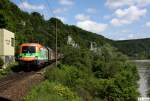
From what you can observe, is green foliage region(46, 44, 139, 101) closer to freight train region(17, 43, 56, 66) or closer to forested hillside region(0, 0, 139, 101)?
forested hillside region(0, 0, 139, 101)

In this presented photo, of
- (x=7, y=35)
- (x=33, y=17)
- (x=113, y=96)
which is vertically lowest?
(x=113, y=96)

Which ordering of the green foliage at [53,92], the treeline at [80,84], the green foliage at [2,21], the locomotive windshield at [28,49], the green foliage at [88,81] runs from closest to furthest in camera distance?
the green foliage at [53,92] → the treeline at [80,84] → the green foliage at [88,81] → the locomotive windshield at [28,49] → the green foliage at [2,21]

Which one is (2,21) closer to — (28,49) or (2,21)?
(2,21)

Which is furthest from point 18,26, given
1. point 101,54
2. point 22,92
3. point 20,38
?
point 22,92

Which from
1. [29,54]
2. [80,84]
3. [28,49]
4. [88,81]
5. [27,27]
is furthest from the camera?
[27,27]

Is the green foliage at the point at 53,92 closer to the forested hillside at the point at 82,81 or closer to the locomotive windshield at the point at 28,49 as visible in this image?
the forested hillside at the point at 82,81

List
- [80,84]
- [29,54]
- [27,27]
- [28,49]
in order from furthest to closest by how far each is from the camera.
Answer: [27,27], [28,49], [29,54], [80,84]

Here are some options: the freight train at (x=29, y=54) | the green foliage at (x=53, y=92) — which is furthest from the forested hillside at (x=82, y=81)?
the freight train at (x=29, y=54)

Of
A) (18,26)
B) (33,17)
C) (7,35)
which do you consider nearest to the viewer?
(7,35)

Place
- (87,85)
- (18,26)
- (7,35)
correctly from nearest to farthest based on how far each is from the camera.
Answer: (87,85) → (7,35) → (18,26)

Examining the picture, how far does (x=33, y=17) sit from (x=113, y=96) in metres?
127

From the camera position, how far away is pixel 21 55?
4625 centimetres

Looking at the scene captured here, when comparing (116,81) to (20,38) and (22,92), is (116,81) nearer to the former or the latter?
(22,92)

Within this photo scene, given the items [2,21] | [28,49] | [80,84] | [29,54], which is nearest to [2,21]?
[2,21]
